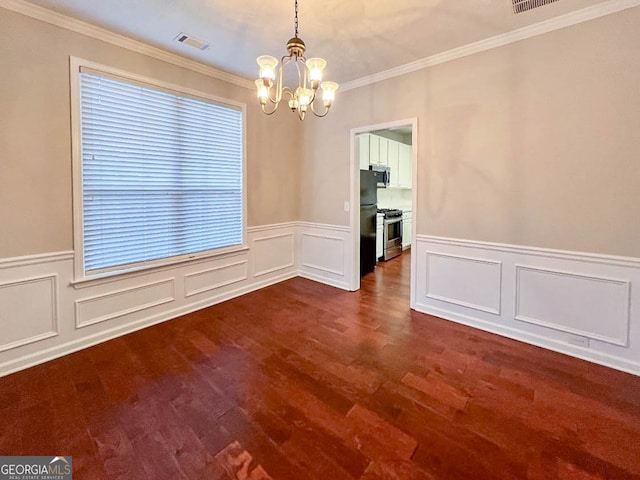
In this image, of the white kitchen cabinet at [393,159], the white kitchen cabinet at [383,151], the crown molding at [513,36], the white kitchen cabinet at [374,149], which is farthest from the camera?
the white kitchen cabinet at [393,159]

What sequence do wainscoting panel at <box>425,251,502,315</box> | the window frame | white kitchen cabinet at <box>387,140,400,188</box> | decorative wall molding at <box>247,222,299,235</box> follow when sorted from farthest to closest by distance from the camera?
white kitchen cabinet at <box>387,140,400,188</box>, decorative wall molding at <box>247,222,299,235</box>, wainscoting panel at <box>425,251,502,315</box>, the window frame

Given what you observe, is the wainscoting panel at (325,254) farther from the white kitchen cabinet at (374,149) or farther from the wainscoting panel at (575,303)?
the wainscoting panel at (575,303)

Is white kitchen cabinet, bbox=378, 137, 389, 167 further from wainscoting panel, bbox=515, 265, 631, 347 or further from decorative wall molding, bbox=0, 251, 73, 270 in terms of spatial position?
decorative wall molding, bbox=0, 251, 73, 270

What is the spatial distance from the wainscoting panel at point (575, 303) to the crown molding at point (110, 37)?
4.01 meters

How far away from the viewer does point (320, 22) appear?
102 inches

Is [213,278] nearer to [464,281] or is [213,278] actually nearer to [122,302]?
[122,302]

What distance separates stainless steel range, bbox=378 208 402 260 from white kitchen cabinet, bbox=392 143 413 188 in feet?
A: 3.15

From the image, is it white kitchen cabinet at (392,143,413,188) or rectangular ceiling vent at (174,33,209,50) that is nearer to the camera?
rectangular ceiling vent at (174,33,209,50)

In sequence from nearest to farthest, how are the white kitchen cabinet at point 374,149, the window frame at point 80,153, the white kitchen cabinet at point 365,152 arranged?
the window frame at point 80,153 < the white kitchen cabinet at point 365,152 < the white kitchen cabinet at point 374,149

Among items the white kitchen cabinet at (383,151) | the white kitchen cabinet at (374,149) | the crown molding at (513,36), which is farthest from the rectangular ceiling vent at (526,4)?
the white kitchen cabinet at (383,151)

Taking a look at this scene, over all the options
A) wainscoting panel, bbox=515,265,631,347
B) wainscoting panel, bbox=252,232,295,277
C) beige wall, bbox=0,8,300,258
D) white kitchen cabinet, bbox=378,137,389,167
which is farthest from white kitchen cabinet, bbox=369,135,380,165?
beige wall, bbox=0,8,300,258

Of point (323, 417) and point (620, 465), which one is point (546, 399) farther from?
point (323, 417)

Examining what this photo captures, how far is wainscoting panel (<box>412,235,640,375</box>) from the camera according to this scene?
7.88ft

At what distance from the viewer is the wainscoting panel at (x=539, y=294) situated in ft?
7.88
